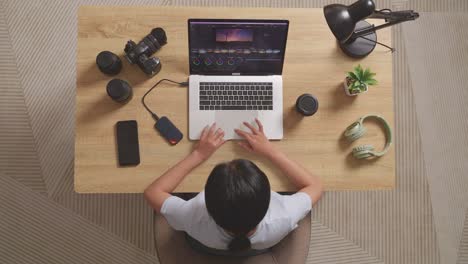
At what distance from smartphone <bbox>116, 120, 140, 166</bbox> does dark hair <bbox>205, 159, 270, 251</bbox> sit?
1.31 feet

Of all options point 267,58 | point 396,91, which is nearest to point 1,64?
point 267,58

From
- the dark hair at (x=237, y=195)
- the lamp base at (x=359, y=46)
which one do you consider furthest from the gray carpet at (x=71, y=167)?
the dark hair at (x=237, y=195)

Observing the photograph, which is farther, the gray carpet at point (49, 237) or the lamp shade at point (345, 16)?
the gray carpet at point (49, 237)

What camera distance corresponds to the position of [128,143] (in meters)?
1.32

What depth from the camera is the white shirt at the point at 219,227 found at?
1.18m

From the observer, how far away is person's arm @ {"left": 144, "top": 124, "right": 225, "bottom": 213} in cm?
129

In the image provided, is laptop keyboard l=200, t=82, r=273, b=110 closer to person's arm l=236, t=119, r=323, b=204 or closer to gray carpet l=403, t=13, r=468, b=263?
person's arm l=236, t=119, r=323, b=204

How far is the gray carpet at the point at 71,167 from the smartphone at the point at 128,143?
70 cm

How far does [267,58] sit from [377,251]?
4.11 feet

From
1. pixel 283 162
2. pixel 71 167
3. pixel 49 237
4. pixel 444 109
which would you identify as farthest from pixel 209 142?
pixel 444 109

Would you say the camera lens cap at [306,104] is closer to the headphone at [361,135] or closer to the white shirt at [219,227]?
the headphone at [361,135]

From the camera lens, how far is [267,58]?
129cm

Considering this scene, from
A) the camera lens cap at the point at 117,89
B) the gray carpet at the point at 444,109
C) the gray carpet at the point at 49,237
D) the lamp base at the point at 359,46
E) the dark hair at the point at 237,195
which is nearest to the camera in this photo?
the dark hair at the point at 237,195

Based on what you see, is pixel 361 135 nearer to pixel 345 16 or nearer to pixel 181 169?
pixel 345 16
